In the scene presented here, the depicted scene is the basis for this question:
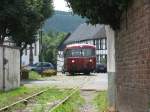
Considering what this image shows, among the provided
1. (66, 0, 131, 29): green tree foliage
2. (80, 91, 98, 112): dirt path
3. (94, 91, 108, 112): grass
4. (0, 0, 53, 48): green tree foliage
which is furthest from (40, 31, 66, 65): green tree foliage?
(66, 0, 131, 29): green tree foliage

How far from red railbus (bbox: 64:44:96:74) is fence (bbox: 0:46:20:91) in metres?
22.2

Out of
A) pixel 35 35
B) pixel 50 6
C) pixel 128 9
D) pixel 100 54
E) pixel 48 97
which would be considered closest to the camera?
pixel 128 9

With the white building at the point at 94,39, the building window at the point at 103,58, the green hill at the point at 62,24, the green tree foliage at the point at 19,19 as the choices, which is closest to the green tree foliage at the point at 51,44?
the white building at the point at 94,39

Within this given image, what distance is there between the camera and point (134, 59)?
12328mm

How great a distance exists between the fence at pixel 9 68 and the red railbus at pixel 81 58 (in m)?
22.2

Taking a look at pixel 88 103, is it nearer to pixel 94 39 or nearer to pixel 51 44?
pixel 94 39

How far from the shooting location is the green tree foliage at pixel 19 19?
44.0m

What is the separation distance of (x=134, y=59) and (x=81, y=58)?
4449cm

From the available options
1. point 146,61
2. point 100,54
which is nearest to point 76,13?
point 146,61

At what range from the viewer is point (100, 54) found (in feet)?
333

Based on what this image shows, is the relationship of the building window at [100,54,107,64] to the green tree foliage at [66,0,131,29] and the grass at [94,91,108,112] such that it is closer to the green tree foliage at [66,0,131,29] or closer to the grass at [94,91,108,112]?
the grass at [94,91,108,112]

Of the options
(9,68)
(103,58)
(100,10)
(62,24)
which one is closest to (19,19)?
(9,68)

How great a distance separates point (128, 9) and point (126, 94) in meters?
2.16

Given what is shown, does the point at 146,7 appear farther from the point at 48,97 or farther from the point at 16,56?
the point at 16,56
